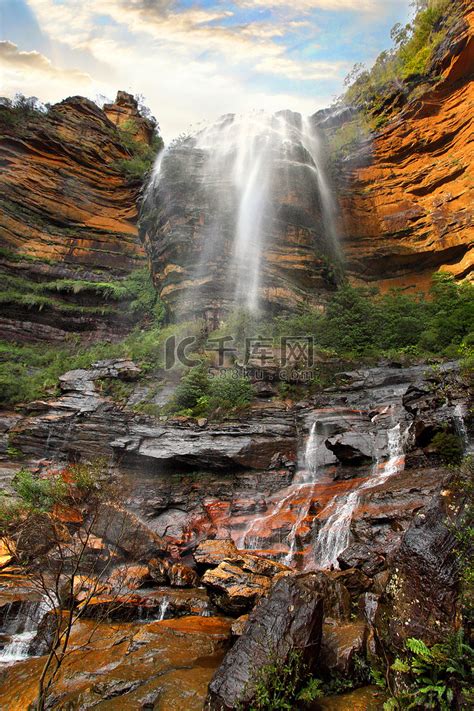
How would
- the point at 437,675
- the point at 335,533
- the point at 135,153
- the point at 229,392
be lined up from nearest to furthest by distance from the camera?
the point at 437,675, the point at 335,533, the point at 229,392, the point at 135,153

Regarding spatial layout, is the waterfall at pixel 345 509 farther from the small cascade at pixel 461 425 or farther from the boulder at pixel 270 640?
the boulder at pixel 270 640

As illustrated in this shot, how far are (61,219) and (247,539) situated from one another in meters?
25.8

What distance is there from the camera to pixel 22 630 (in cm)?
743

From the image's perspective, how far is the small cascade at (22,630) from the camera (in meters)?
6.66

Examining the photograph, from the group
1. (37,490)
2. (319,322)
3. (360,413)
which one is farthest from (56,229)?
(360,413)

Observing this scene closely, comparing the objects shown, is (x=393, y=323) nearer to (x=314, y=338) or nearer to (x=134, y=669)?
(x=314, y=338)

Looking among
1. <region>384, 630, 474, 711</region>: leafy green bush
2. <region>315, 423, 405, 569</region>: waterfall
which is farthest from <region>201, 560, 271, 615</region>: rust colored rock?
<region>384, 630, 474, 711</region>: leafy green bush

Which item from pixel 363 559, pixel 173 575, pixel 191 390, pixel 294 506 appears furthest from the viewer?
pixel 191 390

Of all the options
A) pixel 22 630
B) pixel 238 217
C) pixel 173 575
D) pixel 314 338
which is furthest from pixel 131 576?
pixel 238 217

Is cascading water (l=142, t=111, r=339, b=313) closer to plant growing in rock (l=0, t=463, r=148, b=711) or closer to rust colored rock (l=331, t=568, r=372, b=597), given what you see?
plant growing in rock (l=0, t=463, r=148, b=711)

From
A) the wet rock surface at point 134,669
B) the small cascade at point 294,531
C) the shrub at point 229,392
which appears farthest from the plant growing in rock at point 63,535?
the shrub at point 229,392

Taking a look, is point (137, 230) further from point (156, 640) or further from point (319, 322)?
point (156, 640)

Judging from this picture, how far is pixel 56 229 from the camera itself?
27250 mm

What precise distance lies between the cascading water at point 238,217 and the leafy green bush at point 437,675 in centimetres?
1866
